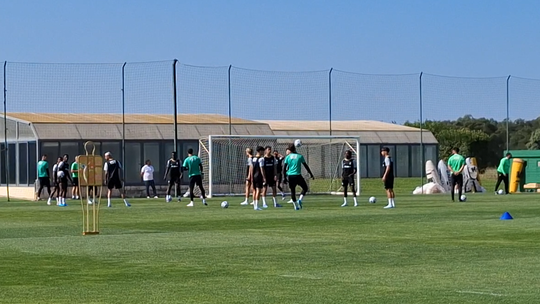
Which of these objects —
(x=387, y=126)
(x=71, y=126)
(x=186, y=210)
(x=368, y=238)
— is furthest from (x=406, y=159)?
(x=368, y=238)

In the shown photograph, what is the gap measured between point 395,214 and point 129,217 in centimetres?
668

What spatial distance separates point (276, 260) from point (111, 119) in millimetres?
34758

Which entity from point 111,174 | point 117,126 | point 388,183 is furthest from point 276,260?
point 117,126

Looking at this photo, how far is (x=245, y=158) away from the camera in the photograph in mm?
48688

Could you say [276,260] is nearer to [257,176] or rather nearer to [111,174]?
[257,176]

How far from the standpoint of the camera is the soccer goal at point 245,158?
4694cm

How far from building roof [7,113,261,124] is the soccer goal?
9.04 ft

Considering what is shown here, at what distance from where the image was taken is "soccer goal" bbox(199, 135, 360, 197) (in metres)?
46.9

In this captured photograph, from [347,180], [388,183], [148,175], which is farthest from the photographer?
[148,175]

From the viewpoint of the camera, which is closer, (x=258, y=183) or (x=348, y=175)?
(x=258, y=183)

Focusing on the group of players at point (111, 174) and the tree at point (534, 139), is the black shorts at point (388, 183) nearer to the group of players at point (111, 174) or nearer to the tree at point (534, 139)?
the group of players at point (111, 174)

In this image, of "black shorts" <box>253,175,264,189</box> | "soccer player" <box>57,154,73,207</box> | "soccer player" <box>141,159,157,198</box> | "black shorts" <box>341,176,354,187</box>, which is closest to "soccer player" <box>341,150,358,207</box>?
"black shorts" <box>341,176,354,187</box>

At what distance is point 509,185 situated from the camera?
155 feet

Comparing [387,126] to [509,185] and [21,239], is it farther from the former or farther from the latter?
[21,239]
